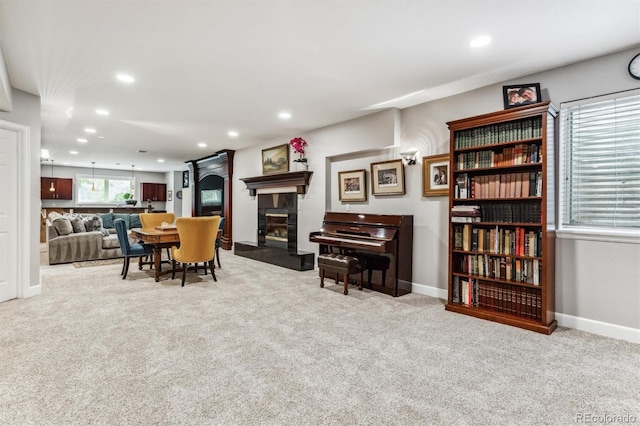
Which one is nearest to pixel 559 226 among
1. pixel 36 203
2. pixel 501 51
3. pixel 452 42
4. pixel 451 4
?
pixel 501 51

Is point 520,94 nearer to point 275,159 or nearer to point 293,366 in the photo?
point 293,366

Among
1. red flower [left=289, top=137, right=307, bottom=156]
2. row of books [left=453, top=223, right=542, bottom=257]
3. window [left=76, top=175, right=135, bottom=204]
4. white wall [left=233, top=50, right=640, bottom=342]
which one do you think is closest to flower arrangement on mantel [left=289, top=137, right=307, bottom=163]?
red flower [left=289, top=137, right=307, bottom=156]

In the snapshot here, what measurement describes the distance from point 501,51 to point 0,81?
4.43 meters

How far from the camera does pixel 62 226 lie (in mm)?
6094

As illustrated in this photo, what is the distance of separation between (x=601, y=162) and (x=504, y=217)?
93cm

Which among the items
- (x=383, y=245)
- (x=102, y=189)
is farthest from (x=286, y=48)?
(x=102, y=189)

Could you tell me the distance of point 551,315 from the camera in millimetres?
3043

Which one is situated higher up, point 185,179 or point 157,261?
point 185,179

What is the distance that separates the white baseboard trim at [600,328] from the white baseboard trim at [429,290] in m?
1.19

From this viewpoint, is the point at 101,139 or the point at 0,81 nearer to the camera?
the point at 0,81

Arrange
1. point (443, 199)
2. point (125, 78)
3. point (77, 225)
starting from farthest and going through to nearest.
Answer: point (77, 225) < point (443, 199) < point (125, 78)

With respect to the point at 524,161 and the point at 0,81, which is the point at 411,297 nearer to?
the point at 524,161

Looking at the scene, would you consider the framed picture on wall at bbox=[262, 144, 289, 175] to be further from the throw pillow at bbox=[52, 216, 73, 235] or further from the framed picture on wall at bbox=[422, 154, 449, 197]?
the throw pillow at bbox=[52, 216, 73, 235]

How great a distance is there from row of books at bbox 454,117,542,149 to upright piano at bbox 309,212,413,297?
1162 mm
